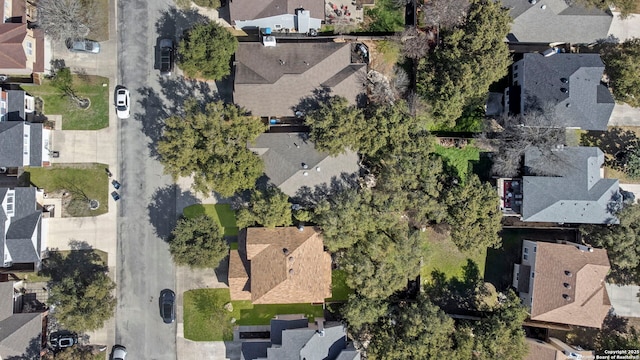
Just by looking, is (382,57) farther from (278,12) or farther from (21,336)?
(21,336)

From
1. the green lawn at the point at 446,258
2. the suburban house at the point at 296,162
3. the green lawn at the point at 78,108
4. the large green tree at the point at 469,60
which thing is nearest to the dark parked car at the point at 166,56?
the green lawn at the point at 78,108

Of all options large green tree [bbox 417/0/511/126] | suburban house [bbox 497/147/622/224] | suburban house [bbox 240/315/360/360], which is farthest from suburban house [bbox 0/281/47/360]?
suburban house [bbox 497/147/622/224]

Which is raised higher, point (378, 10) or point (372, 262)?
point (378, 10)

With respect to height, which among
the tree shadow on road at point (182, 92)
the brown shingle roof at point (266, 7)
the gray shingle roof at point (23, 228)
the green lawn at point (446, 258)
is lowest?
the green lawn at point (446, 258)

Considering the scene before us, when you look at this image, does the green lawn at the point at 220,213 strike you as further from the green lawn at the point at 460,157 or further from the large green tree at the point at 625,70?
the large green tree at the point at 625,70

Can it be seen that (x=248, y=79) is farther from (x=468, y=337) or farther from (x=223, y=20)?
(x=468, y=337)

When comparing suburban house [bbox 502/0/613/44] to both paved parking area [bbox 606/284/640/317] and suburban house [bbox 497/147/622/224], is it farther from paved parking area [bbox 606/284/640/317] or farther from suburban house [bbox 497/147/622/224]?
paved parking area [bbox 606/284/640/317]

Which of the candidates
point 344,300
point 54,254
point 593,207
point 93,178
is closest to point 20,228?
point 54,254
